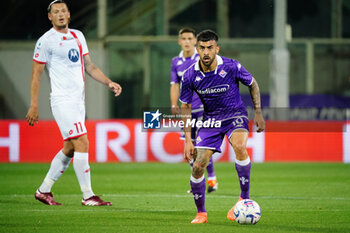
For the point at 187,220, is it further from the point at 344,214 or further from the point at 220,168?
the point at 220,168

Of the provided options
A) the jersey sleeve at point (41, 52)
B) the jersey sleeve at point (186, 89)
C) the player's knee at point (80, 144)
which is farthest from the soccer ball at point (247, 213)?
the jersey sleeve at point (41, 52)

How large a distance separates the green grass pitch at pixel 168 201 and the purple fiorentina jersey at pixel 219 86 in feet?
3.90

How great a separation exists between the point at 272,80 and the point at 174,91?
959cm

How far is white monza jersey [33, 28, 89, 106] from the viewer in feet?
28.9

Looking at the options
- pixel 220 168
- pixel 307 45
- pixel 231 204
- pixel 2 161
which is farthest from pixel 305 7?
pixel 231 204

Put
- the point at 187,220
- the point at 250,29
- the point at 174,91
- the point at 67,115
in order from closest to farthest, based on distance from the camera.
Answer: the point at 187,220
the point at 67,115
the point at 174,91
the point at 250,29

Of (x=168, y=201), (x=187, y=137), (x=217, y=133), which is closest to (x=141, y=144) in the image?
(x=168, y=201)

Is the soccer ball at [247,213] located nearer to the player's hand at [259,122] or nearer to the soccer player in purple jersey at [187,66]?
the player's hand at [259,122]

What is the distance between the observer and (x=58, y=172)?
8.96m

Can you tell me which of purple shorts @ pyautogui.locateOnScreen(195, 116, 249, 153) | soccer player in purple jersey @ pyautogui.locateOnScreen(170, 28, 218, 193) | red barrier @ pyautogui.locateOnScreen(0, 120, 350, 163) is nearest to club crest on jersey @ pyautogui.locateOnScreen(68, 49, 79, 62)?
purple shorts @ pyautogui.locateOnScreen(195, 116, 249, 153)

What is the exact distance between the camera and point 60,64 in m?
8.82

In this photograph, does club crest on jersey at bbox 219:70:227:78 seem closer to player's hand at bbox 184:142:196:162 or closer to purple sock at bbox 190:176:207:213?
player's hand at bbox 184:142:196:162

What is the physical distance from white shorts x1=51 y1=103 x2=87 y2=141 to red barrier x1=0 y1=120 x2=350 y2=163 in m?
7.88

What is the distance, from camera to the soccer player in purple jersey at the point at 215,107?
751 cm
